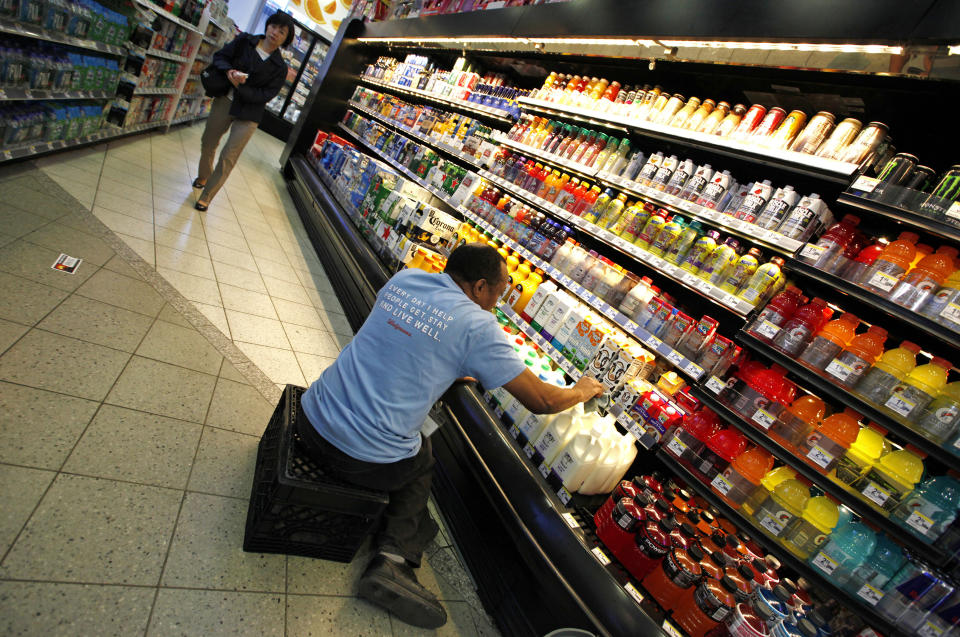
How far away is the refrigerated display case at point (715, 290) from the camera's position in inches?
63.2

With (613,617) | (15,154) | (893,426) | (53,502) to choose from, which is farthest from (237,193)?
(893,426)

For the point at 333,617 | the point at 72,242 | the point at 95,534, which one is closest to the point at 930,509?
the point at 333,617

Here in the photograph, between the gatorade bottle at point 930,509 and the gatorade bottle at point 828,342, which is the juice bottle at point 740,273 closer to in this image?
the gatorade bottle at point 828,342

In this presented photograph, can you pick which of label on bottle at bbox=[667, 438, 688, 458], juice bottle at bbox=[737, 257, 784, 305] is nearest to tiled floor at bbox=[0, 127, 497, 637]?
label on bottle at bbox=[667, 438, 688, 458]

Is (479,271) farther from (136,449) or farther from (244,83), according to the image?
(244,83)

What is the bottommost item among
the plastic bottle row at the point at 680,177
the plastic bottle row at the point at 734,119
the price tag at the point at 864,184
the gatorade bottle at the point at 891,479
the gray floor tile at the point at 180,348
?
the gray floor tile at the point at 180,348

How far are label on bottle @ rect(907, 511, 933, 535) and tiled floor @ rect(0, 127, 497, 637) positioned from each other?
→ 1590 mm

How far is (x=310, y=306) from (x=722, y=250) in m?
3.25

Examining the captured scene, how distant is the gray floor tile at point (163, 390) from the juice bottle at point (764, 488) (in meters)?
2.47

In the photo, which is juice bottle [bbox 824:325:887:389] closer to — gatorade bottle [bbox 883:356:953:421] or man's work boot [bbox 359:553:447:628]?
gatorade bottle [bbox 883:356:953:421]

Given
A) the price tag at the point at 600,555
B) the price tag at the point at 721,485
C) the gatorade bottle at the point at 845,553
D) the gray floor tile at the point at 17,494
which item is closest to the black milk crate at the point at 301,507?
the gray floor tile at the point at 17,494

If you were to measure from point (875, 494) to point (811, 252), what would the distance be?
0.89 metres

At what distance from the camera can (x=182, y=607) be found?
60.7 inches

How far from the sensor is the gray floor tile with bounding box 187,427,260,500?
203 centimetres
